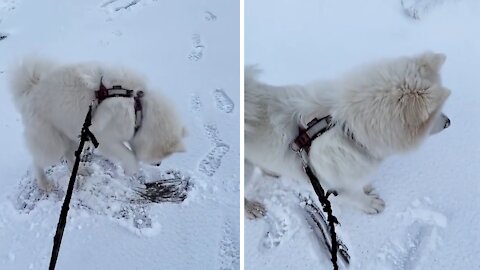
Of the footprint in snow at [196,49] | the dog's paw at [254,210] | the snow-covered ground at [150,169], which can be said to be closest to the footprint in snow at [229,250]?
the snow-covered ground at [150,169]

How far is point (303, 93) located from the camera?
1886 millimetres

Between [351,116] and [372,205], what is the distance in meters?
0.81

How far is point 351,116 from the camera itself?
67.7 inches

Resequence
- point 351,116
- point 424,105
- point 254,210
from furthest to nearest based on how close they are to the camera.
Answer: point 254,210, point 351,116, point 424,105

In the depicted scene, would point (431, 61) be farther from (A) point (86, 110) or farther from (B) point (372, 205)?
(A) point (86, 110)

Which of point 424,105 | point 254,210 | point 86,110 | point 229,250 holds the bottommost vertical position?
point 229,250

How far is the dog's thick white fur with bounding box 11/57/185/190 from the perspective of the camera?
2.14 metres

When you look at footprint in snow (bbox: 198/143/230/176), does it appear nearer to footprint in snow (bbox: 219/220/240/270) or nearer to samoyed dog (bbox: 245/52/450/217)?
footprint in snow (bbox: 219/220/240/270)

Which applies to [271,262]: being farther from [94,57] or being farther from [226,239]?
[94,57]

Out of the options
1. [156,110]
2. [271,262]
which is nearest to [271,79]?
[156,110]

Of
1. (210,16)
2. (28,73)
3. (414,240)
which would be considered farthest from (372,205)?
(210,16)

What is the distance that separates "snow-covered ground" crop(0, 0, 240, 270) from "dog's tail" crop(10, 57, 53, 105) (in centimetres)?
27

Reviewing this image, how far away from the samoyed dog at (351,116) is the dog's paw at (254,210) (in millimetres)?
442

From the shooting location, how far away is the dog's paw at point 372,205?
2336mm
